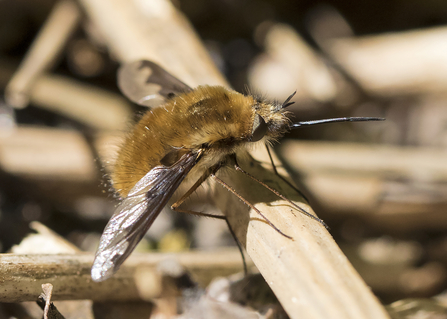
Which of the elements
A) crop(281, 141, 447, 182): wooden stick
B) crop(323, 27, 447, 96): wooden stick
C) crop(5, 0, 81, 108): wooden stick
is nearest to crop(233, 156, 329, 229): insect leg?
crop(281, 141, 447, 182): wooden stick

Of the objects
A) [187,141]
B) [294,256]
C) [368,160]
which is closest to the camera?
[294,256]

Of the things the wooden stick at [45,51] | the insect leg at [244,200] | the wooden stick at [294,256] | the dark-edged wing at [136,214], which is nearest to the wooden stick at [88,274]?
the dark-edged wing at [136,214]

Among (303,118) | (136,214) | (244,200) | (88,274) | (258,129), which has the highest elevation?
(303,118)

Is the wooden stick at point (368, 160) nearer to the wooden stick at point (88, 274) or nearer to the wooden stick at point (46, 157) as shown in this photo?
the wooden stick at point (88, 274)

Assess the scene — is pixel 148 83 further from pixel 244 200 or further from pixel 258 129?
pixel 244 200

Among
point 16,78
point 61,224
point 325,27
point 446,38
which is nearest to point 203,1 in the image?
point 325,27

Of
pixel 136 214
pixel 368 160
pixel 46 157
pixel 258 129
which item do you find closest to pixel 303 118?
pixel 368 160

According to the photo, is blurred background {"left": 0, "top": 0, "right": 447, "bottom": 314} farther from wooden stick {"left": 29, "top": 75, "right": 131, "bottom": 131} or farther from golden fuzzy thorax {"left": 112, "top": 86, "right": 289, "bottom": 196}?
golden fuzzy thorax {"left": 112, "top": 86, "right": 289, "bottom": 196}
